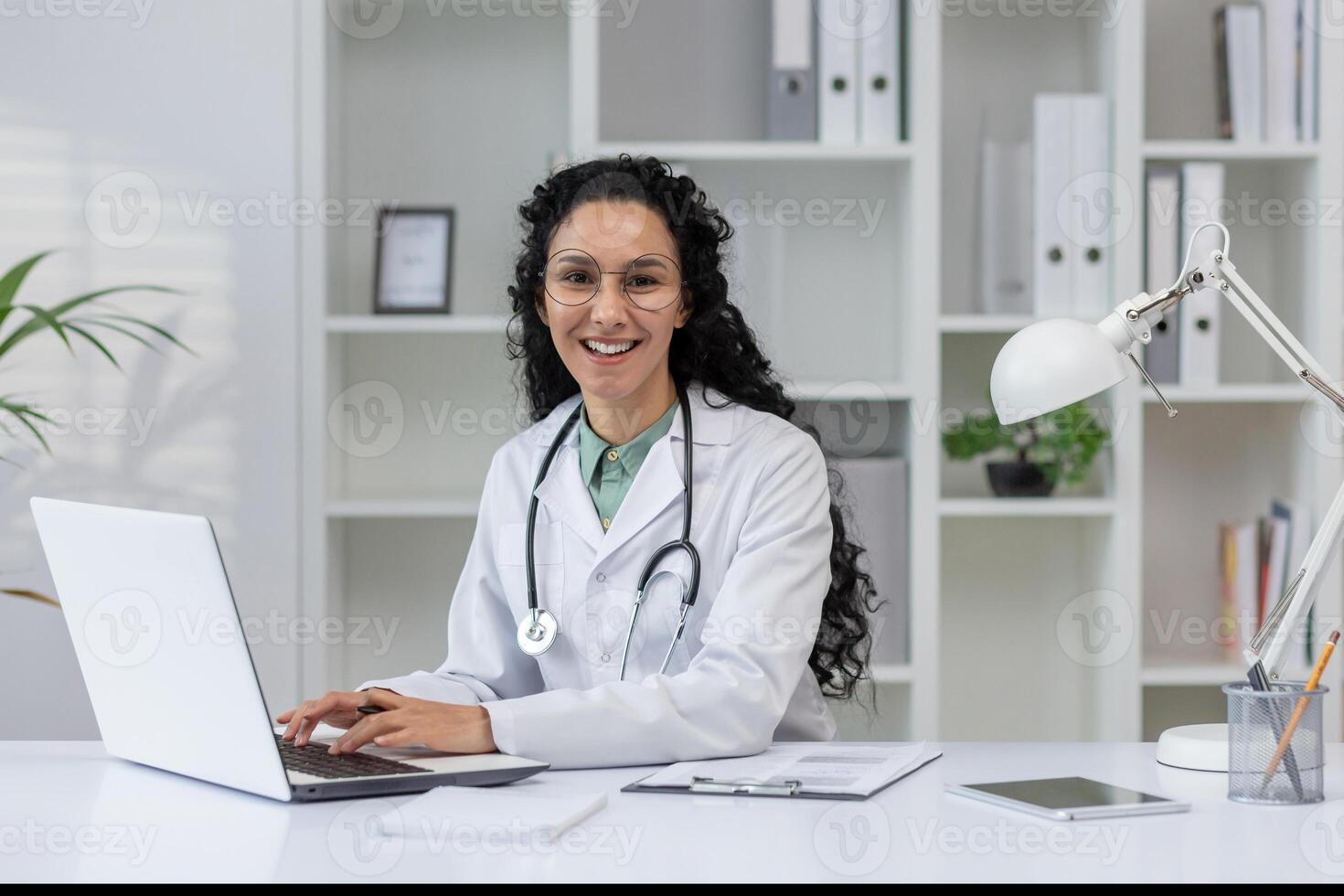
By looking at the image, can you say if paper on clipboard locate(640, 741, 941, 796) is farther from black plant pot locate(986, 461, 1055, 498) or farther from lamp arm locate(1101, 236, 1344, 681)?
black plant pot locate(986, 461, 1055, 498)

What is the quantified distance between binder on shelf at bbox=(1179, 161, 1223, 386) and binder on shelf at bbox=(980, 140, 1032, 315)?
0.93 feet

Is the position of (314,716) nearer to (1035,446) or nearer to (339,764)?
(339,764)

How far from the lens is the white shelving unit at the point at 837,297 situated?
8.79ft

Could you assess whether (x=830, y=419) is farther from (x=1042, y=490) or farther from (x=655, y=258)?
(x=655, y=258)

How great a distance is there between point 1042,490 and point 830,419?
16.7 inches

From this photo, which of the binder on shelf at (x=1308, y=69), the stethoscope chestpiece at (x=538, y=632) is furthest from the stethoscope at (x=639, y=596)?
the binder on shelf at (x=1308, y=69)

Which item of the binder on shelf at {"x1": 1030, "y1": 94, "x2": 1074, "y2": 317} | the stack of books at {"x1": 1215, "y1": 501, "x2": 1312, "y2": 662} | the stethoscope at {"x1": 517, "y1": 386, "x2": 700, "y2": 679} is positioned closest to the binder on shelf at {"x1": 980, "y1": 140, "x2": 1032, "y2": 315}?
the binder on shelf at {"x1": 1030, "y1": 94, "x2": 1074, "y2": 317}

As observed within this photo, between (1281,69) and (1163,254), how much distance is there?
41 centimetres

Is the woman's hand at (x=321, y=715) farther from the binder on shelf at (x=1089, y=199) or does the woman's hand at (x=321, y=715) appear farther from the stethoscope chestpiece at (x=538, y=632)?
the binder on shelf at (x=1089, y=199)

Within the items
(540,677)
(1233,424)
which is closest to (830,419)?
(1233,424)

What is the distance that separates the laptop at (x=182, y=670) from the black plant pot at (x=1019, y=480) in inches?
59.6

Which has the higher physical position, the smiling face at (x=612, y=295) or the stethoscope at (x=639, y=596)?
the smiling face at (x=612, y=295)

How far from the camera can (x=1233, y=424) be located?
2.77 metres

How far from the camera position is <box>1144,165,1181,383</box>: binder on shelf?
248 cm
